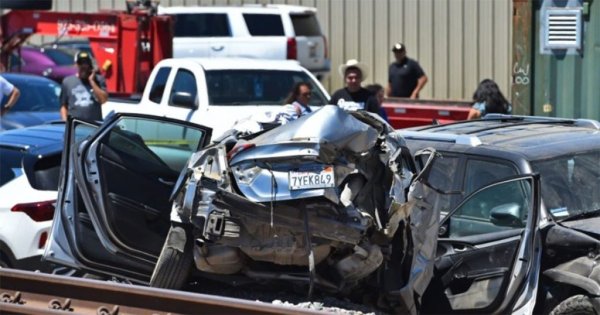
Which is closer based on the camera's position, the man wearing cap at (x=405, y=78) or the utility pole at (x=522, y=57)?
the utility pole at (x=522, y=57)

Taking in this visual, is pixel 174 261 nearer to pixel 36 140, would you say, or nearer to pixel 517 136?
pixel 517 136

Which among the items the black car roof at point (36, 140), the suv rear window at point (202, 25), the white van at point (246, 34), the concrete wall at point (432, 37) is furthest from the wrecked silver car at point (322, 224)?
the concrete wall at point (432, 37)

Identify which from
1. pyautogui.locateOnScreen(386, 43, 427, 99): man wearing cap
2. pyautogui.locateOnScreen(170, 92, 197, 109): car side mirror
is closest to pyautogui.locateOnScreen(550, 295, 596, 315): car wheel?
pyautogui.locateOnScreen(170, 92, 197, 109): car side mirror

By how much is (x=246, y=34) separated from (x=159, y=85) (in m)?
8.32

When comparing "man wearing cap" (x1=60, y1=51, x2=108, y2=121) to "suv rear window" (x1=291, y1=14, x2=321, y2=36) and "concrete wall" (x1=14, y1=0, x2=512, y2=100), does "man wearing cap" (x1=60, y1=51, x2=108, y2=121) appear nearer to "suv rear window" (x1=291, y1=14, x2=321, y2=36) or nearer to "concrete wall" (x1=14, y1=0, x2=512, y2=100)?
"suv rear window" (x1=291, y1=14, x2=321, y2=36)

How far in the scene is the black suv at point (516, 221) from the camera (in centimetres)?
651

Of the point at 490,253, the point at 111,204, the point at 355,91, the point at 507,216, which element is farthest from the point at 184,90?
the point at 490,253

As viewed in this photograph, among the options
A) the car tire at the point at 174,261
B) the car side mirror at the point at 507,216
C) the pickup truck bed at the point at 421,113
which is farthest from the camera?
the pickup truck bed at the point at 421,113

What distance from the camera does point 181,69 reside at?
47.4 ft

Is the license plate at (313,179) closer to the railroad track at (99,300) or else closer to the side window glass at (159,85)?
the railroad track at (99,300)

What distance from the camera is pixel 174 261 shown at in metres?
6.43

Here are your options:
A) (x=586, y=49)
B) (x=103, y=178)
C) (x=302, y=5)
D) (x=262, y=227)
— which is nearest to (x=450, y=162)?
A: (x=262, y=227)

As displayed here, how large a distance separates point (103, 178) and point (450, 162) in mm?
2193

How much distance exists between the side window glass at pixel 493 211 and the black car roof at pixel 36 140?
11.6 ft
